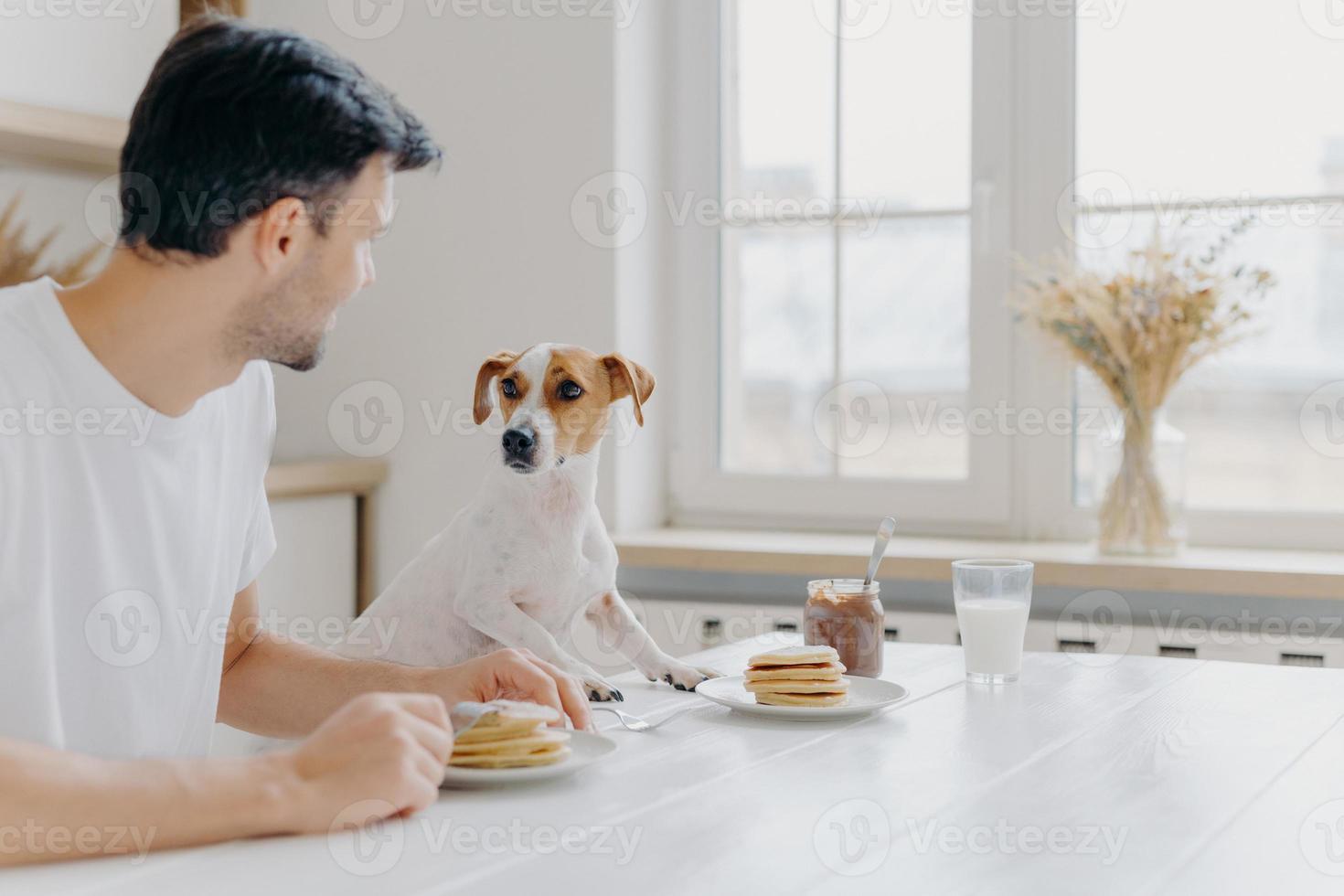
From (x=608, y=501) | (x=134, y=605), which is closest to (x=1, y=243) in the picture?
(x=608, y=501)

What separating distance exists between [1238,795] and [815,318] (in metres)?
1.83

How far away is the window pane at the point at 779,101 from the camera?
Answer: 2.74m

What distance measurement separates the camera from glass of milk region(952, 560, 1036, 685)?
1479 millimetres

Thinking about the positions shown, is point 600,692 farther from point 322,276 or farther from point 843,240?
point 843,240

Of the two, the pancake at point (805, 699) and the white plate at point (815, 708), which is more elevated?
the pancake at point (805, 699)

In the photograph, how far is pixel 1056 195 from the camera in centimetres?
256

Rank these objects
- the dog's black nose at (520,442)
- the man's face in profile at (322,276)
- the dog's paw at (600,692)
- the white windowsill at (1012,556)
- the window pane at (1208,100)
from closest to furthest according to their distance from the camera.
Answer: the man's face in profile at (322,276) → the dog's paw at (600,692) → the dog's black nose at (520,442) → the white windowsill at (1012,556) → the window pane at (1208,100)

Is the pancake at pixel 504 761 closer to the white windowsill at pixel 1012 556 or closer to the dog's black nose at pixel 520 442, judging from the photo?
the dog's black nose at pixel 520 442

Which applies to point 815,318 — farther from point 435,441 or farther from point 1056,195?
point 435,441

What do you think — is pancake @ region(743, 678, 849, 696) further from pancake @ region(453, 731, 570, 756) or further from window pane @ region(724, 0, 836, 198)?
window pane @ region(724, 0, 836, 198)

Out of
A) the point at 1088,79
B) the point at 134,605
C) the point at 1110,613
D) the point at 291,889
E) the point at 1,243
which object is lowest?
the point at 1110,613

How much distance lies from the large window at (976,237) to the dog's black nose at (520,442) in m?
1.31

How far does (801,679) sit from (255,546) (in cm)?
55

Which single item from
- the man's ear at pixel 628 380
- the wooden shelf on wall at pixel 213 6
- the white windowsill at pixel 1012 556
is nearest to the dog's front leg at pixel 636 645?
the man's ear at pixel 628 380
